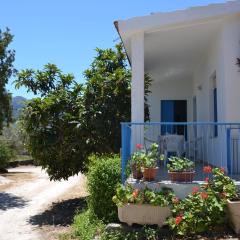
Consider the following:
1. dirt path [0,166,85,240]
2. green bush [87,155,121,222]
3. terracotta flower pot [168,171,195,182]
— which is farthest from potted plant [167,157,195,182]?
dirt path [0,166,85,240]

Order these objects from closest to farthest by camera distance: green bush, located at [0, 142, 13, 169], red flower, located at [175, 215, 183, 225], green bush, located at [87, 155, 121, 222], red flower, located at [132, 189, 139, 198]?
red flower, located at [175, 215, 183, 225], red flower, located at [132, 189, 139, 198], green bush, located at [87, 155, 121, 222], green bush, located at [0, 142, 13, 169]

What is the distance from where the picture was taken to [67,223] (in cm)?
1131

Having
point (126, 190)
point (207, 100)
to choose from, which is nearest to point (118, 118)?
point (207, 100)

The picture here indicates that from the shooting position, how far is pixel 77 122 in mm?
13086

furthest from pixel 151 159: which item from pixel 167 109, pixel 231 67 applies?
pixel 167 109

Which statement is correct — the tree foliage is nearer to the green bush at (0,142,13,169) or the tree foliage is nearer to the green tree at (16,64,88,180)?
the green tree at (16,64,88,180)

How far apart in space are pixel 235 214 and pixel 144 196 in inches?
58.9

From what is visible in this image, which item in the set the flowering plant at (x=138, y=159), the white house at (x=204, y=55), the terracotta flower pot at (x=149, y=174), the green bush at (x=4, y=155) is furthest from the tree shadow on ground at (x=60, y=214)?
the green bush at (x=4, y=155)

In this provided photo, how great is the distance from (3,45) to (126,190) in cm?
1683

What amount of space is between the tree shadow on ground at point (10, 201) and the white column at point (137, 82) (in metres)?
7.52

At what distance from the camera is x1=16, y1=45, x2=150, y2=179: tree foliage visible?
1291 cm

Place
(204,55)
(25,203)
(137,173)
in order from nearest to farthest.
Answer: (137,173), (204,55), (25,203)

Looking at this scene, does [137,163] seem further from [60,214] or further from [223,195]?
[60,214]

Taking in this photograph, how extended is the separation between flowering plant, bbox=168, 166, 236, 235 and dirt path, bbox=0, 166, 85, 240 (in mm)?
3840
